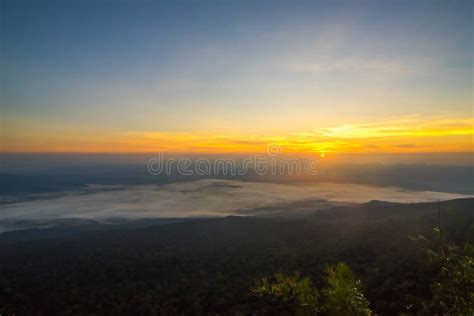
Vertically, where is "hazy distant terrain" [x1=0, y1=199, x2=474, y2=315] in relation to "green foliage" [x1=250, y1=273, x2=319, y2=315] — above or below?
below

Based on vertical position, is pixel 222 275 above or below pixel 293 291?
below

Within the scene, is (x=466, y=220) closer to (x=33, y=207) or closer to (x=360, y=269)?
(x=360, y=269)

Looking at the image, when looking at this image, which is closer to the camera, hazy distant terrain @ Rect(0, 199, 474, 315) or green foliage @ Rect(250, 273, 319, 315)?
green foliage @ Rect(250, 273, 319, 315)

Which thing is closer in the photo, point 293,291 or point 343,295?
point 343,295

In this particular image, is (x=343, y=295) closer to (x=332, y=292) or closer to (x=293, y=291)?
(x=332, y=292)

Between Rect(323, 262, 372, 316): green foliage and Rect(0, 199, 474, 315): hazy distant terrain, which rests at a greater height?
Rect(323, 262, 372, 316): green foliage

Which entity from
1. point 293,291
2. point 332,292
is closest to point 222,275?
point 293,291

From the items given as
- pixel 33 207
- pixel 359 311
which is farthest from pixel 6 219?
pixel 359 311

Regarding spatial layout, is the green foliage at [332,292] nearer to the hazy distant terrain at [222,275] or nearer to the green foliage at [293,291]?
the green foliage at [293,291]

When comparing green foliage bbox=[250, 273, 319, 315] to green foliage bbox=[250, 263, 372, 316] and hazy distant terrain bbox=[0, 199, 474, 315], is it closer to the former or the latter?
green foliage bbox=[250, 263, 372, 316]

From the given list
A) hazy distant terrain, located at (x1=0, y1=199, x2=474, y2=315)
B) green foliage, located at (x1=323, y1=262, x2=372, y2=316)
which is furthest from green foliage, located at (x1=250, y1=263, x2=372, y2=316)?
hazy distant terrain, located at (x1=0, y1=199, x2=474, y2=315)
